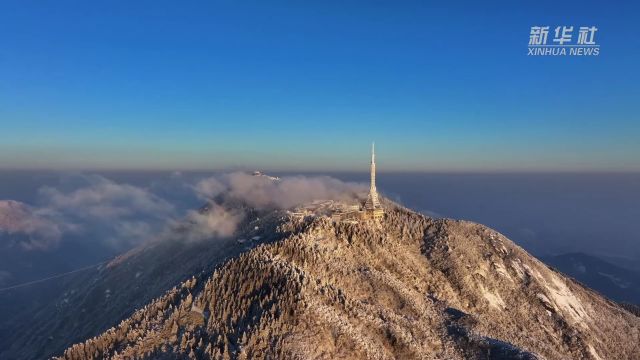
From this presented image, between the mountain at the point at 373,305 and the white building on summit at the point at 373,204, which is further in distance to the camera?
the white building on summit at the point at 373,204

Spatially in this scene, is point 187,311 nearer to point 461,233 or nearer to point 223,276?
point 223,276

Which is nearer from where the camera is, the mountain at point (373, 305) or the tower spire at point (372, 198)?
the mountain at point (373, 305)

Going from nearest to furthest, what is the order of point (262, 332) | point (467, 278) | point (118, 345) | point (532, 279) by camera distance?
point (262, 332)
point (118, 345)
point (467, 278)
point (532, 279)

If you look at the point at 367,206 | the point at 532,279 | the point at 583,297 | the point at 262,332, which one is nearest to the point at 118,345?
the point at 262,332

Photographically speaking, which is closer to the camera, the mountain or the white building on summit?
the mountain

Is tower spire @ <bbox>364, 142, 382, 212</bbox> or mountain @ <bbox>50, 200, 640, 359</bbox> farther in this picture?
tower spire @ <bbox>364, 142, 382, 212</bbox>

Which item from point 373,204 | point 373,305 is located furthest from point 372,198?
point 373,305

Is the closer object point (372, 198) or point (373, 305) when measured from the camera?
point (373, 305)

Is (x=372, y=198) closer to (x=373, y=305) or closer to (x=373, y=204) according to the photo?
(x=373, y=204)
